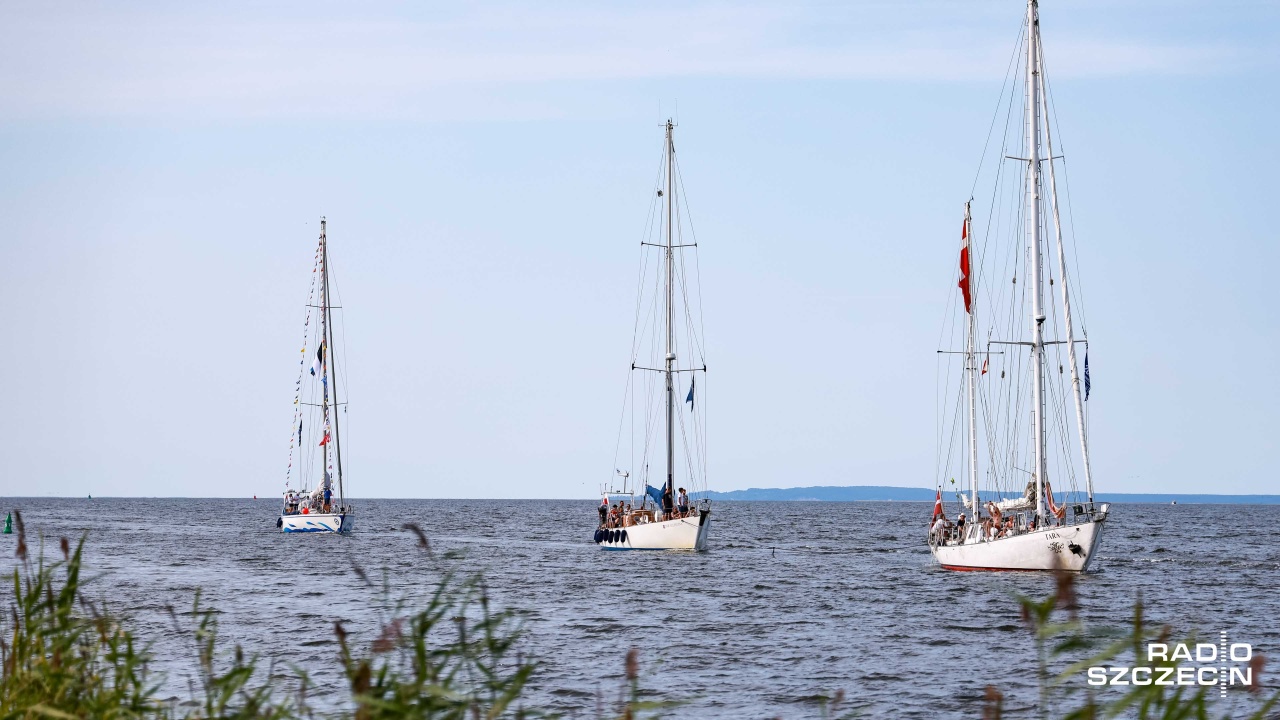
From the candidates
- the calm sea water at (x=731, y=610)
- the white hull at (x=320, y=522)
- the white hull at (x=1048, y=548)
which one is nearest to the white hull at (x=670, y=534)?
the calm sea water at (x=731, y=610)

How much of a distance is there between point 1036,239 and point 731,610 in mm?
19293

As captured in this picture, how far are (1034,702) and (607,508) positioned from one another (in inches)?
1619

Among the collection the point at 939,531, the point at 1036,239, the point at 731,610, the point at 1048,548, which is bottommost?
the point at 731,610

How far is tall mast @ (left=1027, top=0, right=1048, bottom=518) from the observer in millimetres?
43562

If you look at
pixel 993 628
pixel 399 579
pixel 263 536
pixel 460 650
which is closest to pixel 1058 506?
pixel 993 628

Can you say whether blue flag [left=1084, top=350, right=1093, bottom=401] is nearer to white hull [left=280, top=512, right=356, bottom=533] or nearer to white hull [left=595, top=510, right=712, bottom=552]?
white hull [left=595, top=510, right=712, bottom=552]

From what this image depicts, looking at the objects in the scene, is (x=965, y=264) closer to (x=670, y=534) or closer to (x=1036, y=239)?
(x=1036, y=239)

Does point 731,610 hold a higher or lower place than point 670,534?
lower

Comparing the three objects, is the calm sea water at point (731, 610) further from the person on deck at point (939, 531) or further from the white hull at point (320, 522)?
the white hull at point (320, 522)

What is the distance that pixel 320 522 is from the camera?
7319 centimetres

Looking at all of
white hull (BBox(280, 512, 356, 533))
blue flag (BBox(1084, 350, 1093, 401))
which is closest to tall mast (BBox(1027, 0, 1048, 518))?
blue flag (BBox(1084, 350, 1093, 401))

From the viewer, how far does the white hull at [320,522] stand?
72.8 m

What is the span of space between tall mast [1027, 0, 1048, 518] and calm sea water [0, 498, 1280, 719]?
4000 mm

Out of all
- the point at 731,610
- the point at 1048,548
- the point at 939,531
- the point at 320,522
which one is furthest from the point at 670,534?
the point at 320,522
